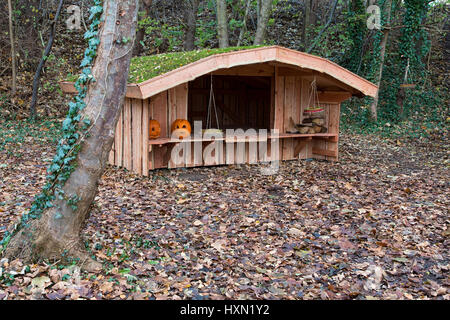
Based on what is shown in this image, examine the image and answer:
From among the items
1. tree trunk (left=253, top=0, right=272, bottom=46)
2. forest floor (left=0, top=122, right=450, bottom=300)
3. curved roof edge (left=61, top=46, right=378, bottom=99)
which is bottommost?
forest floor (left=0, top=122, right=450, bottom=300)

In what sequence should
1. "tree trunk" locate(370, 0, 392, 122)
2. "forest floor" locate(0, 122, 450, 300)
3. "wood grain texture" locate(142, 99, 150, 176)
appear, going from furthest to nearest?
"tree trunk" locate(370, 0, 392, 122) → "wood grain texture" locate(142, 99, 150, 176) → "forest floor" locate(0, 122, 450, 300)

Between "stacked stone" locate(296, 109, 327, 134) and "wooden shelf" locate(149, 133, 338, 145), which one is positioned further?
"stacked stone" locate(296, 109, 327, 134)

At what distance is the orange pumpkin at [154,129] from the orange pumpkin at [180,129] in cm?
33

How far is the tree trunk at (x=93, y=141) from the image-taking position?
160 inches

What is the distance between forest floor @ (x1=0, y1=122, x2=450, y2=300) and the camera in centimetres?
399

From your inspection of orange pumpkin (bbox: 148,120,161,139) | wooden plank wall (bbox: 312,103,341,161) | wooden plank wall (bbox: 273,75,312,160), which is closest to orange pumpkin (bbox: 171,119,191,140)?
orange pumpkin (bbox: 148,120,161,139)

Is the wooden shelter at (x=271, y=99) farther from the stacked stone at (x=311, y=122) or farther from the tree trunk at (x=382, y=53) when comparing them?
the tree trunk at (x=382, y=53)

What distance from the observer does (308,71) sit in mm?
9352

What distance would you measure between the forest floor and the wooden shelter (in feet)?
1.87

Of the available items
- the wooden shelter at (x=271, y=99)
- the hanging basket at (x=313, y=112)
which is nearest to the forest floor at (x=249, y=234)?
the wooden shelter at (x=271, y=99)

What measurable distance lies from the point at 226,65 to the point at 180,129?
1.57m

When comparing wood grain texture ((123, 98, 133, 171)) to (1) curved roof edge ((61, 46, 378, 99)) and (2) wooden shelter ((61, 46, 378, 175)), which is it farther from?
(1) curved roof edge ((61, 46, 378, 99))

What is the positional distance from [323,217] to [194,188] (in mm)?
2396
